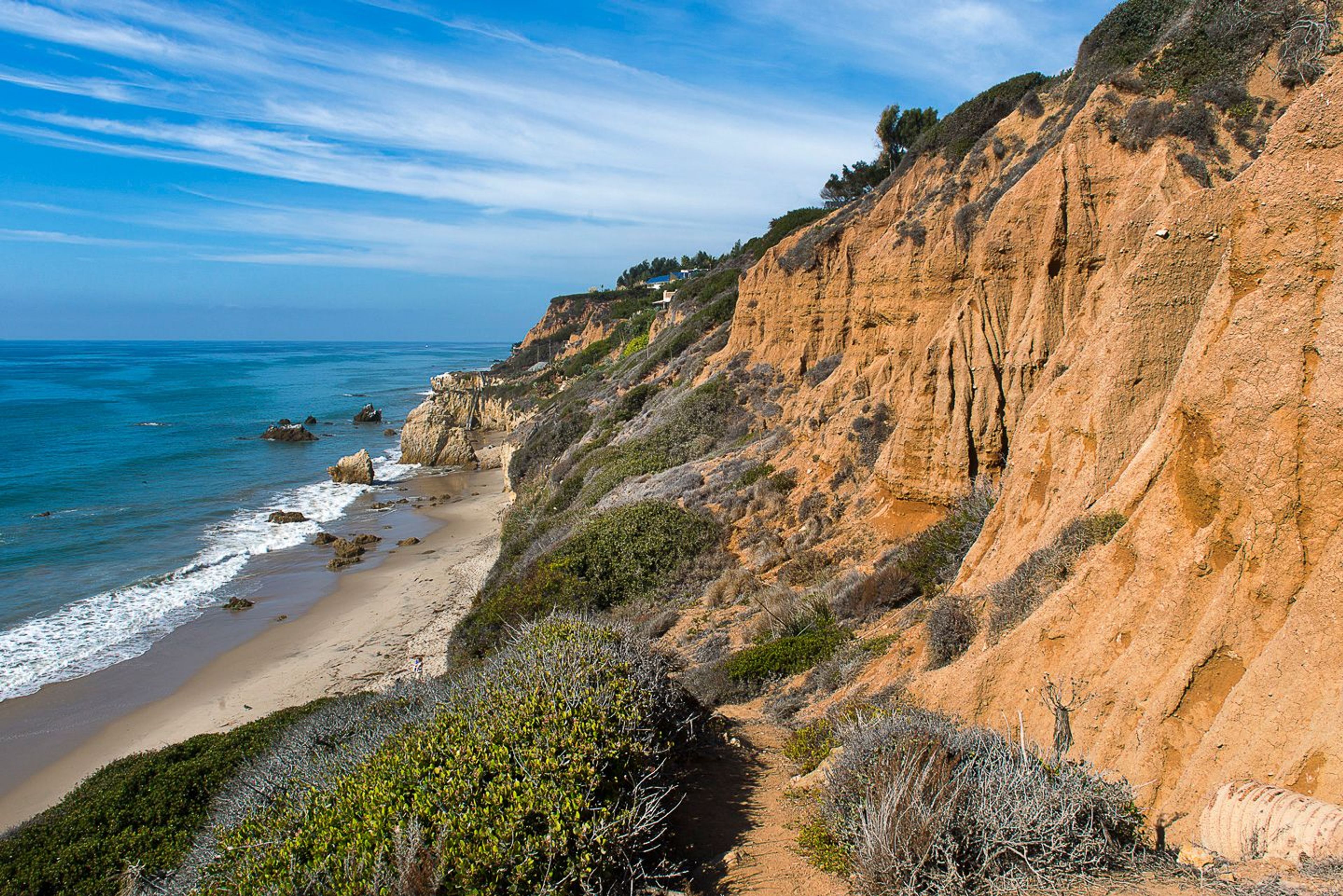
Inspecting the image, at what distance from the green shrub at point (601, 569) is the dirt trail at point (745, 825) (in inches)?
306

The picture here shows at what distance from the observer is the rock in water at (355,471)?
41719 mm

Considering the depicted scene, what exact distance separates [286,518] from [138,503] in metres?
9.11

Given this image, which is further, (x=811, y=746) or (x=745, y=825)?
(x=811, y=746)

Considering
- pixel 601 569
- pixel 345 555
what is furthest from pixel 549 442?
pixel 601 569

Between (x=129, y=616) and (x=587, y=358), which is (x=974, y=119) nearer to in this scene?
(x=129, y=616)

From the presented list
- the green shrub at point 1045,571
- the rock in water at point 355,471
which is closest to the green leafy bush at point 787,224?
the rock in water at point 355,471

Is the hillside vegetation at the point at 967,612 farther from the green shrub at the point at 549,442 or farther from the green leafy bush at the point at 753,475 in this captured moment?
the green shrub at the point at 549,442

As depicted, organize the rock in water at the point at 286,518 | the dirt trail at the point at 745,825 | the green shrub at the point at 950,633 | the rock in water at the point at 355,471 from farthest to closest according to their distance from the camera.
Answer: the rock in water at the point at 355,471 < the rock in water at the point at 286,518 < the green shrub at the point at 950,633 < the dirt trail at the point at 745,825

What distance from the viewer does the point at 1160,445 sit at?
252 inches

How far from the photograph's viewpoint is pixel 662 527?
56.7ft

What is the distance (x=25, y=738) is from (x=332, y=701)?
9.17m

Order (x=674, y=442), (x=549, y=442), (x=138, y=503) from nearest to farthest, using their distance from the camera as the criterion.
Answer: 1. (x=674, y=442)
2. (x=549, y=442)
3. (x=138, y=503)

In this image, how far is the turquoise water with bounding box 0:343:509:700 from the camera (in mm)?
21734

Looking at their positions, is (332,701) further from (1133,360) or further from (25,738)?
(1133,360)
